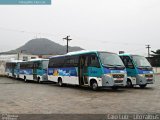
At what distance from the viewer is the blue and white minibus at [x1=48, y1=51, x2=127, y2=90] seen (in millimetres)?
18797

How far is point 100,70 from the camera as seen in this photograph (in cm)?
1900

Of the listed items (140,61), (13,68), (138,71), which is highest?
(140,61)

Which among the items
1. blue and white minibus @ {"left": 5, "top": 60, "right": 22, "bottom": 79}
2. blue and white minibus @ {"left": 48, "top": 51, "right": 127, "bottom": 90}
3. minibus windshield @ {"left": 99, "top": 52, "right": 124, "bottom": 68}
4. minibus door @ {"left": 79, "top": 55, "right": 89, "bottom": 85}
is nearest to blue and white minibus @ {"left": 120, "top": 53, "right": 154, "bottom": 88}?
blue and white minibus @ {"left": 48, "top": 51, "right": 127, "bottom": 90}

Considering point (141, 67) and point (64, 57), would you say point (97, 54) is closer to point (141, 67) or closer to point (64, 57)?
point (141, 67)

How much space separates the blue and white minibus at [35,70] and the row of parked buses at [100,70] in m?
3.37

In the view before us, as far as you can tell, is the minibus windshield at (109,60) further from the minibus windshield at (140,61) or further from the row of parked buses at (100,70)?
the minibus windshield at (140,61)

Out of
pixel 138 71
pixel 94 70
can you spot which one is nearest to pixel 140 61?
pixel 138 71

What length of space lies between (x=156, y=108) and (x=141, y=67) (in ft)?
34.1

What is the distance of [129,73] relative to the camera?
22062 mm

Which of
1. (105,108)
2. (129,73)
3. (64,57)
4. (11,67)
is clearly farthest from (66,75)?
(11,67)

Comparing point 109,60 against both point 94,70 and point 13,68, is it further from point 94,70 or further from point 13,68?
point 13,68

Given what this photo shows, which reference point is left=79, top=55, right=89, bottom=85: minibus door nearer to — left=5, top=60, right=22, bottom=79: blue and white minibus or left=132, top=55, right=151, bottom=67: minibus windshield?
left=132, top=55, right=151, bottom=67: minibus windshield

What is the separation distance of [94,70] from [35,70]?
1491 centimetres

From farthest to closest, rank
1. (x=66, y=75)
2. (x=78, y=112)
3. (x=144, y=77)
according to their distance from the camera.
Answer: (x=66, y=75) < (x=144, y=77) < (x=78, y=112)
